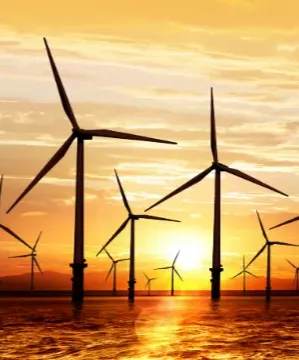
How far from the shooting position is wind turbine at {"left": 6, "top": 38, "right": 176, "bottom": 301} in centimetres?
9656

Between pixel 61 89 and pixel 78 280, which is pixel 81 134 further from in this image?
pixel 78 280

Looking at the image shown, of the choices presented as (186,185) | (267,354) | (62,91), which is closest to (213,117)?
(186,185)

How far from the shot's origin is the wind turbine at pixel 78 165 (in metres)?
96.6

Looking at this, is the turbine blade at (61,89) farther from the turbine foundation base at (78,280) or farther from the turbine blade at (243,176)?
the turbine blade at (243,176)

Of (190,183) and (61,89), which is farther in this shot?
(190,183)

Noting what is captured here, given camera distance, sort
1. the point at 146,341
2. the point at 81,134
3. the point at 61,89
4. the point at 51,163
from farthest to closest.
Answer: the point at 81,134, the point at 61,89, the point at 51,163, the point at 146,341

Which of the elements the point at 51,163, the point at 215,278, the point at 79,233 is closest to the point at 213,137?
the point at 215,278

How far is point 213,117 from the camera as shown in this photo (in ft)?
417

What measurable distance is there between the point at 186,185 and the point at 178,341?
2720 inches

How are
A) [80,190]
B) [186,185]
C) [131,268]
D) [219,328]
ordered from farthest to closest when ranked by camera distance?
[131,268] → [186,185] → [80,190] → [219,328]

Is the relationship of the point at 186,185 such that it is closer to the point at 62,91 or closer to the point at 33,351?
the point at 62,91

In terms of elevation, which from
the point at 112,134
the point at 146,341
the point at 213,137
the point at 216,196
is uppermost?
the point at 213,137

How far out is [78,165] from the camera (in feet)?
326

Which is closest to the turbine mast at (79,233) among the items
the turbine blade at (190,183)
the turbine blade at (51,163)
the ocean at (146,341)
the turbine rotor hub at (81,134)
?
the turbine blade at (51,163)
